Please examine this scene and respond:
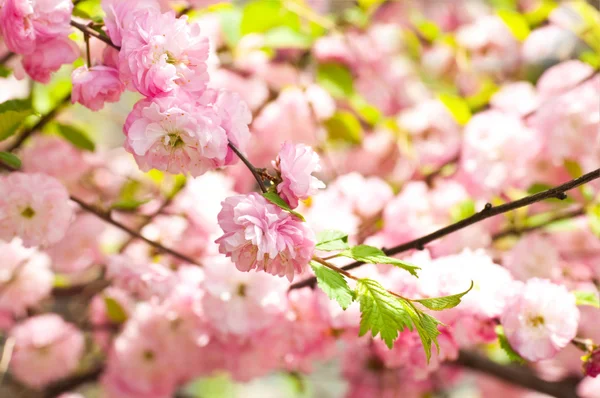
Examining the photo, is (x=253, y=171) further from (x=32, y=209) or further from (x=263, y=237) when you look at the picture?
(x=32, y=209)

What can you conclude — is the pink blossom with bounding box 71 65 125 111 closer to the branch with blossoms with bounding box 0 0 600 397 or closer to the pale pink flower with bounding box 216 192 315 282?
the branch with blossoms with bounding box 0 0 600 397

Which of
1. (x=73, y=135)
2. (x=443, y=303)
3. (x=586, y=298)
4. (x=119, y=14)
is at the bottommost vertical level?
(x=73, y=135)

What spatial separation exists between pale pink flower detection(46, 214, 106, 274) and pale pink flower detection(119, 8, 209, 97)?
55 centimetres

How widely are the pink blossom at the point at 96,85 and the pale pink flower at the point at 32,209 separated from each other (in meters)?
0.17

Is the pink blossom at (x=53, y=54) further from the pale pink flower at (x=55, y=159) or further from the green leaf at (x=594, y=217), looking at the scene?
the green leaf at (x=594, y=217)

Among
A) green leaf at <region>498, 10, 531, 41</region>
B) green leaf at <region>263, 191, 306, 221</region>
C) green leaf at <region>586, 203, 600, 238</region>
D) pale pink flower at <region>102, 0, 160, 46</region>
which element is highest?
pale pink flower at <region>102, 0, 160, 46</region>

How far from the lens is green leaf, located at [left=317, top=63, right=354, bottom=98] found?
4.23 ft

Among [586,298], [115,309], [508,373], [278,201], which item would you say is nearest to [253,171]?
[278,201]

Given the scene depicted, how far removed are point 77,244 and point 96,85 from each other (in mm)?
556

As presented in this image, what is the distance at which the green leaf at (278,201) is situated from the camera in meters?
0.51

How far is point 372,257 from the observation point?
1.77 feet

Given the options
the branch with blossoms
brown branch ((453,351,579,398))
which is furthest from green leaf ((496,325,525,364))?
brown branch ((453,351,579,398))

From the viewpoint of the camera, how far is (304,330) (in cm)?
85

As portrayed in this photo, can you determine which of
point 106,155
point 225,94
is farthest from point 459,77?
point 225,94
